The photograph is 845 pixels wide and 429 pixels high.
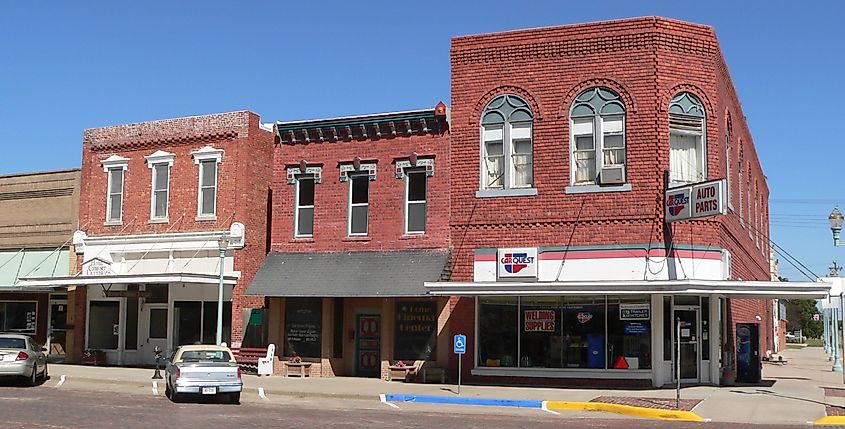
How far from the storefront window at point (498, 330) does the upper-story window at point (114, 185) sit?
530 inches

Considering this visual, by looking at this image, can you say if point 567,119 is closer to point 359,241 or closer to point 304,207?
point 359,241

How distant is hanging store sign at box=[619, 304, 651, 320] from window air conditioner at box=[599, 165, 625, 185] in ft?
10.4

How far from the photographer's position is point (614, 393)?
74.8 ft

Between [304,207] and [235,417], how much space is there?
12.0m

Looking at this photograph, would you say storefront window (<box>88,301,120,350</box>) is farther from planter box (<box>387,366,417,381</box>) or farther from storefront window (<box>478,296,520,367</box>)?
storefront window (<box>478,296,520,367</box>)

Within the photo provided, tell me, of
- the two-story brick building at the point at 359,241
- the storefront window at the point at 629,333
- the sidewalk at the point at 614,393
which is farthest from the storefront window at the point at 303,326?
the storefront window at the point at 629,333

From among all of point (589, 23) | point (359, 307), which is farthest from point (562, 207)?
point (359, 307)

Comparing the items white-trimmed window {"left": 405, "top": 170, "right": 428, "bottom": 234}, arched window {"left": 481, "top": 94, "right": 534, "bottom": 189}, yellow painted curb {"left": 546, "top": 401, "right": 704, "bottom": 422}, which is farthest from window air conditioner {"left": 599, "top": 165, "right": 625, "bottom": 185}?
yellow painted curb {"left": 546, "top": 401, "right": 704, "bottom": 422}

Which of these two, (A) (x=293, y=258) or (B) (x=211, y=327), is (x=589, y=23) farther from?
(B) (x=211, y=327)

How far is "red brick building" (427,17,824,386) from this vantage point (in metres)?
23.9

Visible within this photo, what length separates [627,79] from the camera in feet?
79.9

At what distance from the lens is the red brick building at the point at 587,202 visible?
23922 mm

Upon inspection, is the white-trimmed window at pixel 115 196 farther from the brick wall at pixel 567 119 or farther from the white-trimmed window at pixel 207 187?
the brick wall at pixel 567 119

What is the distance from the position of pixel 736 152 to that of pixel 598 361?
8760mm
